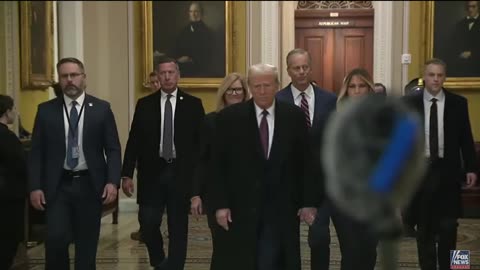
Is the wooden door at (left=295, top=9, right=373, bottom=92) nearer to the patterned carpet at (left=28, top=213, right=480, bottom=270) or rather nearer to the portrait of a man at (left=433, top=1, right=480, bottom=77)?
the portrait of a man at (left=433, top=1, right=480, bottom=77)

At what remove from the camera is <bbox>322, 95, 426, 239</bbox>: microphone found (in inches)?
40.1

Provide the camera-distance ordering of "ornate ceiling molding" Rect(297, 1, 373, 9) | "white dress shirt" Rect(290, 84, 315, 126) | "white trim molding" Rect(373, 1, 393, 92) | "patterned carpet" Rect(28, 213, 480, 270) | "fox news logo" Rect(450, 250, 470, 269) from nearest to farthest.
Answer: "white dress shirt" Rect(290, 84, 315, 126), "fox news logo" Rect(450, 250, 470, 269), "patterned carpet" Rect(28, 213, 480, 270), "white trim molding" Rect(373, 1, 393, 92), "ornate ceiling molding" Rect(297, 1, 373, 9)

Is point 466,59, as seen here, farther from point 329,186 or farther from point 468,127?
point 329,186

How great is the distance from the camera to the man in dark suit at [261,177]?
4414mm

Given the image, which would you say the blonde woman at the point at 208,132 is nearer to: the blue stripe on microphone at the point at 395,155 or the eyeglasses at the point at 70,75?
the eyeglasses at the point at 70,75

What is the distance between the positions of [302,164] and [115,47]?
687cm

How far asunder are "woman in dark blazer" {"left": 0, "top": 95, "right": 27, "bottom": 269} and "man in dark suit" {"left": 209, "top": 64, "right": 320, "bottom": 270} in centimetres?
227

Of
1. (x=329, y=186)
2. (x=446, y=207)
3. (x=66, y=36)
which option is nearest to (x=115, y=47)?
(x=66, y=36)

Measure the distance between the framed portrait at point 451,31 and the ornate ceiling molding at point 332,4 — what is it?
63.7 inches

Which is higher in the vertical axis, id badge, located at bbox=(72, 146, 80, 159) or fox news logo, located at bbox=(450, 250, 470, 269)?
id badge, located at bbox=(72, 146, 80, 159)

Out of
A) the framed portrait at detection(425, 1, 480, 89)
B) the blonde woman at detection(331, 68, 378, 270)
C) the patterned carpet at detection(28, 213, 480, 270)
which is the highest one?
the framed portrait at detection(425, 1, 480, 89)

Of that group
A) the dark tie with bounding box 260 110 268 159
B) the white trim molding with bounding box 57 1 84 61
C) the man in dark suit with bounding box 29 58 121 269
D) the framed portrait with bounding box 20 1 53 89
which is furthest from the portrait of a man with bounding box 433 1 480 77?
the man in dark suit with bounding box 29 58 121 269

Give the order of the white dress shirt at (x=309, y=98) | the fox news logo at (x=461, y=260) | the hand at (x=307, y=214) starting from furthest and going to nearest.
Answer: the fox news logo at (x=461, y=260), the white dress shirt at (x=309, y=98), the hand at (x=307, y=214)

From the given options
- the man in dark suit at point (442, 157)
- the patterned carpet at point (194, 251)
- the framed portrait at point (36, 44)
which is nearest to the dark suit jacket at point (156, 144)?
the patterned carpet at point (194, 251)
